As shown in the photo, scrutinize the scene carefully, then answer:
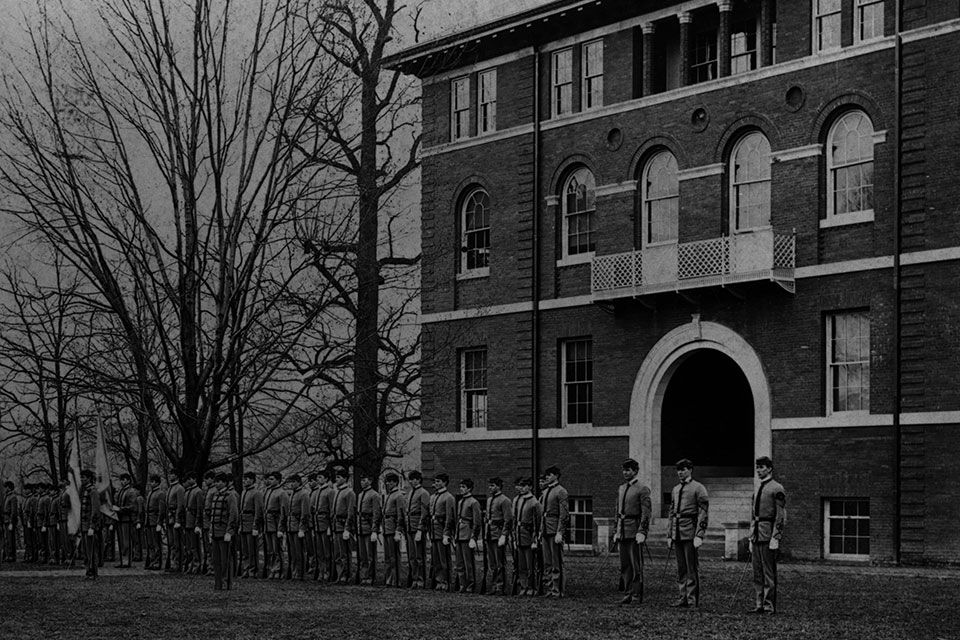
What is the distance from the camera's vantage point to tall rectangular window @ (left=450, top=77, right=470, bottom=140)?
41781 mm

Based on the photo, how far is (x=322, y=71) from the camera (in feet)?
87.8

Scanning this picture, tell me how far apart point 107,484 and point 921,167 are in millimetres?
17403

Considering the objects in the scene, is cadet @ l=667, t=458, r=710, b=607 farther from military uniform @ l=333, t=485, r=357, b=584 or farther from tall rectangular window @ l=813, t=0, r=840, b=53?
tall rectangular window @ l=813, t=0, r=840, b=53

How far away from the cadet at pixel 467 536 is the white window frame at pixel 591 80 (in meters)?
16.3

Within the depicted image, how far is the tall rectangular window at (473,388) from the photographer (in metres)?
40.9

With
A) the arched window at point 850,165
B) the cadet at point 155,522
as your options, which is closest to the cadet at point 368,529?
the cadet at point 155,522

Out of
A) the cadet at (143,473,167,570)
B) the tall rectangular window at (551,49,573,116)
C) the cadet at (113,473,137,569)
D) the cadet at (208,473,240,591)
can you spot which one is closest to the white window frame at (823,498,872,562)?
the tall rectangular window at (551,49,573,116)

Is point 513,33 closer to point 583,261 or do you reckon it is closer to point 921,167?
point 583,261

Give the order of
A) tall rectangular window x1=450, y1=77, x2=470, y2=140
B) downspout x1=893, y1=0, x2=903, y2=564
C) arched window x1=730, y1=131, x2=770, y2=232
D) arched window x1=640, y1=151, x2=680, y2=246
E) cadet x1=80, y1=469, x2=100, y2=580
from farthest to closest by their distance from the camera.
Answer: tall rectangular window x1=450, y1=77, x2=470, y2=140 < arched window x1=640, y1=151, x2=680, y2=246 < arched window x1=730, y1=131, x2=770, y2=232 < downspout x1=893, y1=0, x2=903, y2=564 < cadet x1=80, y1=469, x2=100, y2=580

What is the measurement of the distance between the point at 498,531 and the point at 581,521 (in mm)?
14343

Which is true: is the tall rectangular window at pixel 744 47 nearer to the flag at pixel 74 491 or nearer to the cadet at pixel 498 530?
the cadet at pixel 498 530

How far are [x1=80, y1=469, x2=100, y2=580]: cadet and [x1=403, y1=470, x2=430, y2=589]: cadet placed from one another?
20.5 feet

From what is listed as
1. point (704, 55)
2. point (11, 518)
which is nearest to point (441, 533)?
point (704, 55)

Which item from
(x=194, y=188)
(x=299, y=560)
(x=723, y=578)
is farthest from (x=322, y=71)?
(x=723, y=578)
